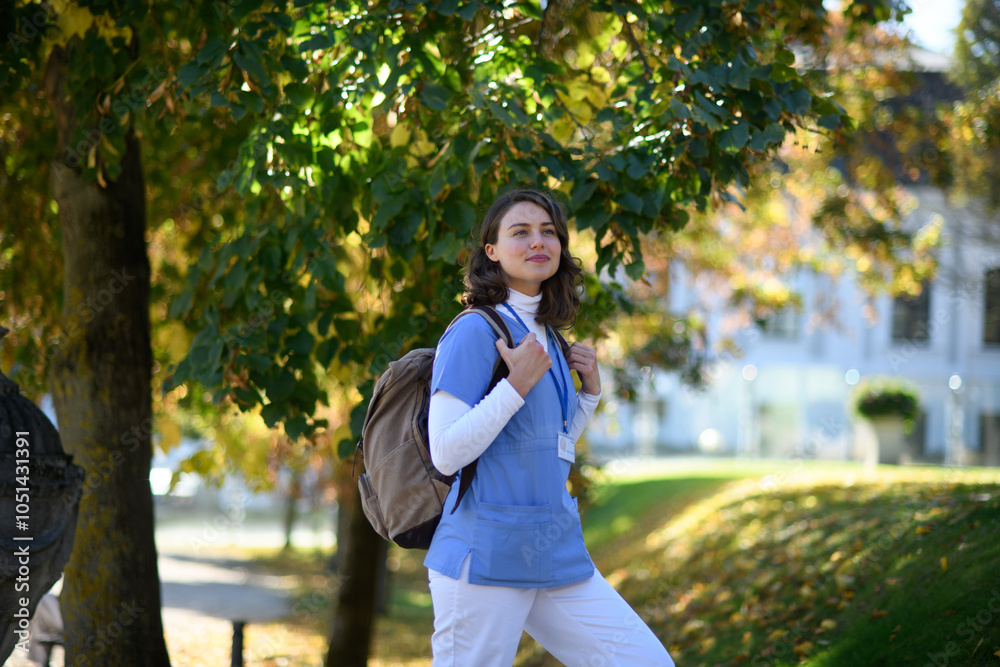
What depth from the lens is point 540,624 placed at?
2.98m

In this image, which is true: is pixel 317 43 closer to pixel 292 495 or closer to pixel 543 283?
pixel 543 283

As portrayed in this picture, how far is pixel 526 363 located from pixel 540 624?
891mm

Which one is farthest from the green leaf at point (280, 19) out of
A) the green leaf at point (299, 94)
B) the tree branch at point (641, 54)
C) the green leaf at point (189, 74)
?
the tree branch at point (641, 54)

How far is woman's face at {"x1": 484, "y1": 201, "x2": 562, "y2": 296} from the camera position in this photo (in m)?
3.04

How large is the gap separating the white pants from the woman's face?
96 cm

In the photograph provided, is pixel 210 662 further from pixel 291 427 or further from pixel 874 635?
pixel 874 635

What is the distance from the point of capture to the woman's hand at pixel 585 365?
10.5 feet

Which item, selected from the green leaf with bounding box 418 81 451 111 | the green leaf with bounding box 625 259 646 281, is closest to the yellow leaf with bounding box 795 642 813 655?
the green leaf with bounding box 625 259 646 281

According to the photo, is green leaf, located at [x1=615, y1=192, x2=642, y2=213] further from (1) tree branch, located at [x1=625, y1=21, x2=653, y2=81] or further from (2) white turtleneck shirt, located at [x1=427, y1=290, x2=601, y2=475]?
(2) white turtleneck shirt, located at [x1=427, y1=290, x2=601, y2=475]

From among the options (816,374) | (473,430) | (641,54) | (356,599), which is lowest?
(356,599)

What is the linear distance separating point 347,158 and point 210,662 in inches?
234

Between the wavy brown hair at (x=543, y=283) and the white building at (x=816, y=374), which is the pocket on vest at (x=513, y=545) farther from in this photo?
the white building at (x=816, y=374)

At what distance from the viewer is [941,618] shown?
5.13m

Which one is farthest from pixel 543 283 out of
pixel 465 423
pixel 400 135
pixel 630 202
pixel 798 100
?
pixel 400 135
